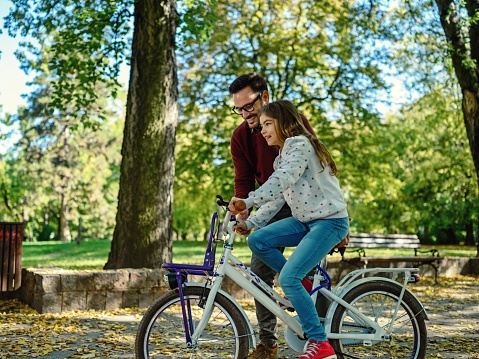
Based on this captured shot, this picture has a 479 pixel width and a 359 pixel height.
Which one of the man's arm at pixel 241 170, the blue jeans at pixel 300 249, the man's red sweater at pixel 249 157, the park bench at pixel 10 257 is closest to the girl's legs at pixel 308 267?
the blue jeans at pixel 300 249

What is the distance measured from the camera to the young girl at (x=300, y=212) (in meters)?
4.09

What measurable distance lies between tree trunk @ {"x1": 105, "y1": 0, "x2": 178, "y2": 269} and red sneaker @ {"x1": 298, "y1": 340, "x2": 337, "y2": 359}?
5.33 m

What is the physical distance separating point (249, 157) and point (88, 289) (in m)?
3.75

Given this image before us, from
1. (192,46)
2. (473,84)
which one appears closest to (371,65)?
(192,46)

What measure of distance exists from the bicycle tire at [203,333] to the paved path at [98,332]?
4.34 feet

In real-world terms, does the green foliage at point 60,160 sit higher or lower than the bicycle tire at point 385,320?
higher

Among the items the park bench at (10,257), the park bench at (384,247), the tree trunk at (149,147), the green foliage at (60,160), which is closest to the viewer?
the park bench at (10,257)

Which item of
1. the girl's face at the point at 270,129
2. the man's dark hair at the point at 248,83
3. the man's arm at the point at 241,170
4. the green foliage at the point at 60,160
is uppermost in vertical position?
the green foliage at the point at 60,160

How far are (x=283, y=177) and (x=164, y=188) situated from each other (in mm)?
5577

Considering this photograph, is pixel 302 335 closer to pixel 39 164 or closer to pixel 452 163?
pixel 452 163

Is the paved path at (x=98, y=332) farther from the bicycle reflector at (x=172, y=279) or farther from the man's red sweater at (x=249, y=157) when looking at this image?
the bicycle reflector at (x=172, y=279)

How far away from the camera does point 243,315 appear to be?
13.6 ft

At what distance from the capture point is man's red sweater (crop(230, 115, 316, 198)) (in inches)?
197

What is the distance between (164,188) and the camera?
9.40 m
